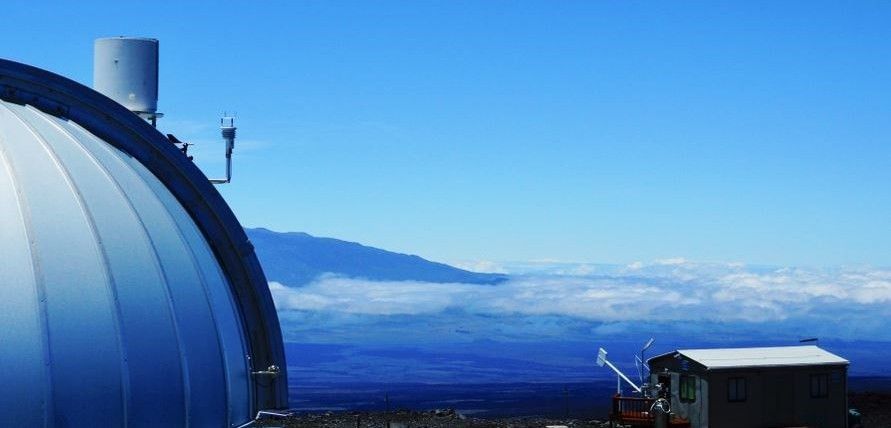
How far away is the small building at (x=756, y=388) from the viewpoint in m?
41.6

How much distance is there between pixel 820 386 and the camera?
43.2 metres

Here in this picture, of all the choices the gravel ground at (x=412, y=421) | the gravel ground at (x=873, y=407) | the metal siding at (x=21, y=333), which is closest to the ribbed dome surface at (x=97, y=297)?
the metal siding at (x=21, y=333)

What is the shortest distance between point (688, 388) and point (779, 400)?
3097 millimetres

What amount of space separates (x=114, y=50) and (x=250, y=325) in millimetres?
4229

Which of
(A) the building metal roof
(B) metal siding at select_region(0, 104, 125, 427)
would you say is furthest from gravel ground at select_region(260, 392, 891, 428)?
(B) metal siding at select_region(0, 104, 125, 427)

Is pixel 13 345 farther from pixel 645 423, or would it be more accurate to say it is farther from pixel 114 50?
pixel 645 423

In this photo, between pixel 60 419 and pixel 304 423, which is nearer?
pixel 60 419

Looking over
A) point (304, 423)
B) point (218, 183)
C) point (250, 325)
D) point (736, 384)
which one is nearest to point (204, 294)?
point (250, 325)

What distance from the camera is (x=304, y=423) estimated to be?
55.5 meters

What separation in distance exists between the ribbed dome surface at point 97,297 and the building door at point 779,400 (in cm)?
3107

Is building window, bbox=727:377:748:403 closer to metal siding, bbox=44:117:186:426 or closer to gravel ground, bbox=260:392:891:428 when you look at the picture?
gravel ground, bbox=260:392:891:428

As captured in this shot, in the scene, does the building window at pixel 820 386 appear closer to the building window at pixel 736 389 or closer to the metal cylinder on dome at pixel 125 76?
the building window at pixel 736 389

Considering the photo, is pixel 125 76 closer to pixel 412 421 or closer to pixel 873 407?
pixel 412 421

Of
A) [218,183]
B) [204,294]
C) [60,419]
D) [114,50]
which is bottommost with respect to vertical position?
[60,419]
